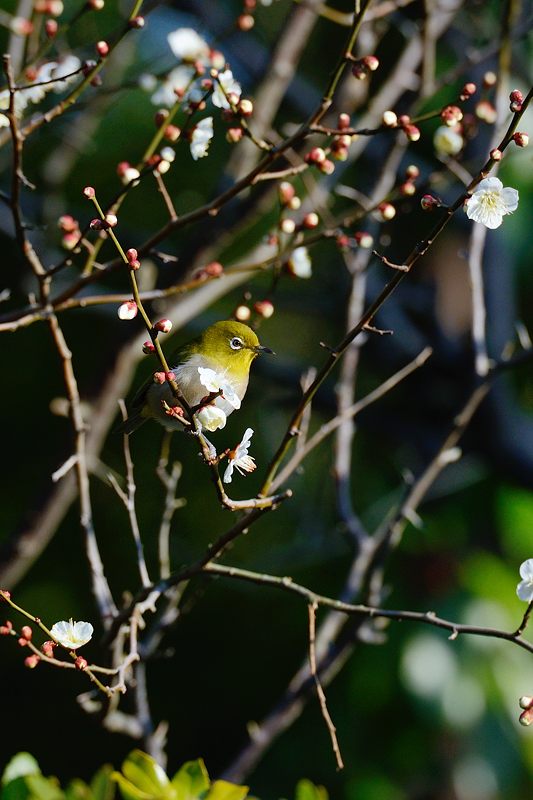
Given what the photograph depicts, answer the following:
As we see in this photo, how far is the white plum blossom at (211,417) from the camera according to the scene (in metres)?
1.33

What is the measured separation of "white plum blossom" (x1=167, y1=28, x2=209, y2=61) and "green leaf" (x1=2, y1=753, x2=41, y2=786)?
4.60 feet

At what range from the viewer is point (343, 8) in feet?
17.1

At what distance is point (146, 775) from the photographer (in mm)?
1565

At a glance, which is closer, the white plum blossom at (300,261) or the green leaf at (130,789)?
the green leaf at (130,789)

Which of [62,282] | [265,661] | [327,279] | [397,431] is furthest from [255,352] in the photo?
[265,661]

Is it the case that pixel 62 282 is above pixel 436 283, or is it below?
below

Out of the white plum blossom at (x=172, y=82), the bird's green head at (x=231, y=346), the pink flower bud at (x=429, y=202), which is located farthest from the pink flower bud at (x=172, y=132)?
the pink flower bud at (x=429, y=202)

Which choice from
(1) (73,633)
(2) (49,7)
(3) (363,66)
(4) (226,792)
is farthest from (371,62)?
(4) (226,792)

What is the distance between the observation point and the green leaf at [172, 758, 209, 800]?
1.57 meters

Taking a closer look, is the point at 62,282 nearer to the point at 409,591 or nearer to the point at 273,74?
the point at 273,74

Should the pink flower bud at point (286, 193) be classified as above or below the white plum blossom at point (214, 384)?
above

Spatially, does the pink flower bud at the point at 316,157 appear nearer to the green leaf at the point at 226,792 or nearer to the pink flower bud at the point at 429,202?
the pink flower bud at the point at 429,202

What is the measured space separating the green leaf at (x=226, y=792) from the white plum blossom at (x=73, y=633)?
379 mm

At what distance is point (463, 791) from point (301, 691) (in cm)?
192
